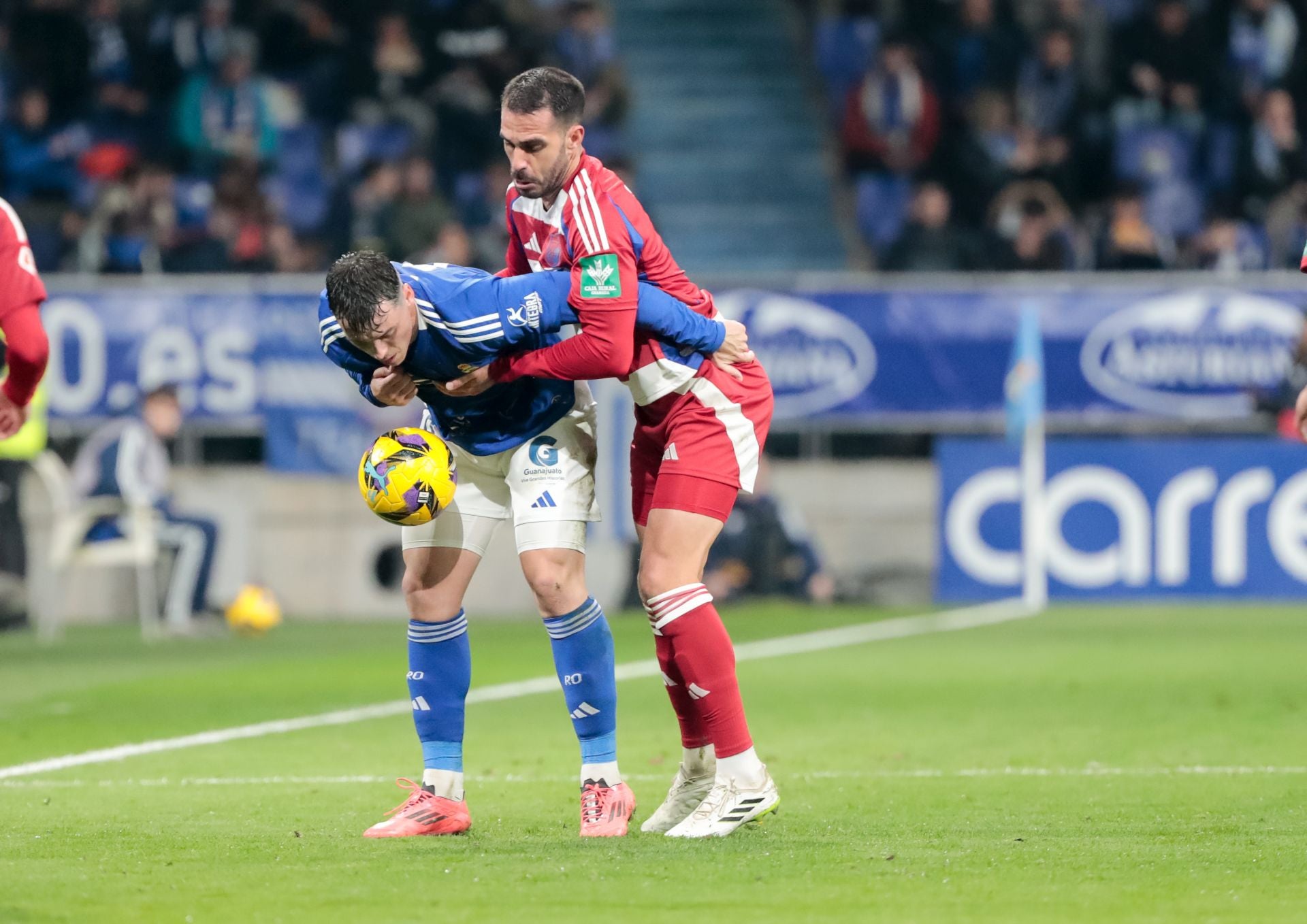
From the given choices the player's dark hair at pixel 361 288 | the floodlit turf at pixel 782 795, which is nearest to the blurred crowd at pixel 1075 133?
the floodlit turf at pixel 782 795

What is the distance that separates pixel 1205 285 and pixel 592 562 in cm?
522

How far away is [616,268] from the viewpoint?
19.5 feet

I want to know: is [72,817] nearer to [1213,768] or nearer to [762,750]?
[762,750]

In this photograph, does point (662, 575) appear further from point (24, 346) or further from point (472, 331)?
point (24, 346)

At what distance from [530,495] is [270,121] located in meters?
13.2

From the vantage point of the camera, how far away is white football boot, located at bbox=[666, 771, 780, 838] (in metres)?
6.00

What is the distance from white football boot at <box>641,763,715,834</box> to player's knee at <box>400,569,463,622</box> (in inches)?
33.6

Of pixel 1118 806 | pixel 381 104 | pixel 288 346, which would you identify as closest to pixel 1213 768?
pixel 1118 806

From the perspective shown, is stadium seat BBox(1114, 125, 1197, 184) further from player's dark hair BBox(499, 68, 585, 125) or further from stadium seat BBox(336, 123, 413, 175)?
player's dark hair BBox(499, 68, 585, 125)

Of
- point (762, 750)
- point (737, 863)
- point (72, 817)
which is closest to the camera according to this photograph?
point (737, 863)

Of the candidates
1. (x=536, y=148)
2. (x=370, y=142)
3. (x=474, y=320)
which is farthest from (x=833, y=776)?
(x=370, y=142)

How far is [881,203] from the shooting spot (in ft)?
62.7

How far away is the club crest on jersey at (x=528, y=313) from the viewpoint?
5.99m

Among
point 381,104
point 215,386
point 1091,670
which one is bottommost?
point 1091,670
